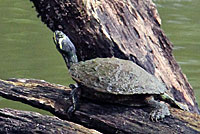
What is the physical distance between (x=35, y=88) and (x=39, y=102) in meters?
0.16

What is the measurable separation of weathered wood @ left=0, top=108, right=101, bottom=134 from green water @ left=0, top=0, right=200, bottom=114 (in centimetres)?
231

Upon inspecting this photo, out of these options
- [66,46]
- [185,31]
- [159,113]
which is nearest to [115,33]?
[66,46]


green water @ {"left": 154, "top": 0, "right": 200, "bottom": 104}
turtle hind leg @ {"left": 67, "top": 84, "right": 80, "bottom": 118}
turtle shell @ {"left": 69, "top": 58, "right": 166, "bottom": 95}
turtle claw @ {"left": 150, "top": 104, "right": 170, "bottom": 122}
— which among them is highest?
turtle shell @ {"left": 69, "top": 58, "right": 166, "bottom": 95}

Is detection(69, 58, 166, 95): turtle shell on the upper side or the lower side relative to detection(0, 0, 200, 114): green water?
upper

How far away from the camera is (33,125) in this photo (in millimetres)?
3836

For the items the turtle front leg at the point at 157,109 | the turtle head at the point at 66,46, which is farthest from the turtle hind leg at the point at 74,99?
the turtle front leg at the point at 157,109

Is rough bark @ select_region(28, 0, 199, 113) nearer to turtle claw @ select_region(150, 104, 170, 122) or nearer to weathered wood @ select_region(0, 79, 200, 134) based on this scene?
weathered wood @ select_region(0, 79, 200, 134)

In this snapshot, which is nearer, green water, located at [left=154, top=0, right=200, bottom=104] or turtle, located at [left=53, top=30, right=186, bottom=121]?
turtle, located at [left=53, top=30, right=186, bottom=121]

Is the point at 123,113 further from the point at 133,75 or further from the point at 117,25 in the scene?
the point at 117,25

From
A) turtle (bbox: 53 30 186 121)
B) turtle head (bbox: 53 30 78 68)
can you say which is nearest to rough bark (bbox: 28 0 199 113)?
turtle head (bbox: 53 30 78 68)

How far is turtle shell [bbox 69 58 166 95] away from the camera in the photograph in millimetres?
3809

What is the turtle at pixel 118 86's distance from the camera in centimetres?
380

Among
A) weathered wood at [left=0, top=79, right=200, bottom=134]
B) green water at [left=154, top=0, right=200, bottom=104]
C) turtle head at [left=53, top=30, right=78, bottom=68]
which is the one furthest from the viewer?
green water at [left=154, top=0, right=200, bottom=104]

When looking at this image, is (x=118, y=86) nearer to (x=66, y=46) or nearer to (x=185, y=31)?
(x=66, y=46)
